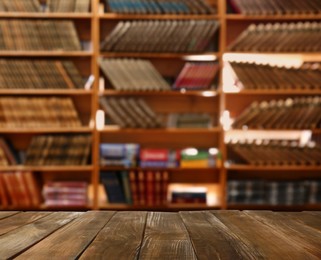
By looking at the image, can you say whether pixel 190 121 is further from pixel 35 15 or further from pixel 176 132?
pixel 35 15

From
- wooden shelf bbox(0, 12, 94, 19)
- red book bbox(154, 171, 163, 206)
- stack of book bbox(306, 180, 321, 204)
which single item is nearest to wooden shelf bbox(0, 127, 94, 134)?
red book bbox(154, 171, 163, 206)

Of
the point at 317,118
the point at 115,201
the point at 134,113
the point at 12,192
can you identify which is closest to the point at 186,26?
the point at 134,113

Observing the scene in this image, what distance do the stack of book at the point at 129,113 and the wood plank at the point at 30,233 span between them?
215 cm

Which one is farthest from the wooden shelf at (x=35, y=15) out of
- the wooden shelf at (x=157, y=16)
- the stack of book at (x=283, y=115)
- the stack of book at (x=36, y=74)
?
the stack of book at (x=283, y=115)

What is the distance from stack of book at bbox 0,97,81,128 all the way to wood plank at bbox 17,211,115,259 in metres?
2.33

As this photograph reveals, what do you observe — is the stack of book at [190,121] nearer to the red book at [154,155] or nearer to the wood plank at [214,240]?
the red book at [154,155]

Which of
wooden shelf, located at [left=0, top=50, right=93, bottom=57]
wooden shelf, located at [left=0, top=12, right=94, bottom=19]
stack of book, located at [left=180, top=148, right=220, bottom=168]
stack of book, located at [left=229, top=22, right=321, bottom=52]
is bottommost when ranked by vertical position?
stack of book, located at [left=180, top=148, right=220, bottom=168]

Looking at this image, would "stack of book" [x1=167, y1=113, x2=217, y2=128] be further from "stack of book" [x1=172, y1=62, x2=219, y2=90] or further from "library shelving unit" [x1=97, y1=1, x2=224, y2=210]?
"stack of book" [x1=172, y1=62, x2=219, y2=90]

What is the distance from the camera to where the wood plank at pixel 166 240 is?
832mm

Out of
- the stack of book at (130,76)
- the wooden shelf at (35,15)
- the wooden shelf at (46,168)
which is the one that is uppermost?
the wooden shelf at (35,15)

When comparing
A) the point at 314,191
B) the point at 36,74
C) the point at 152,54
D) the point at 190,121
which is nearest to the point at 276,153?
the point at 314,191

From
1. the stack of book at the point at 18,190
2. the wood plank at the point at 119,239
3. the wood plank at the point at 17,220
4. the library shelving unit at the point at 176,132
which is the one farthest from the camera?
the library shelving unit at the point at 176,132

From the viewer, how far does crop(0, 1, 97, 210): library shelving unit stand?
3.46 meters

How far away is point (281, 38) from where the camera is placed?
348 cm
